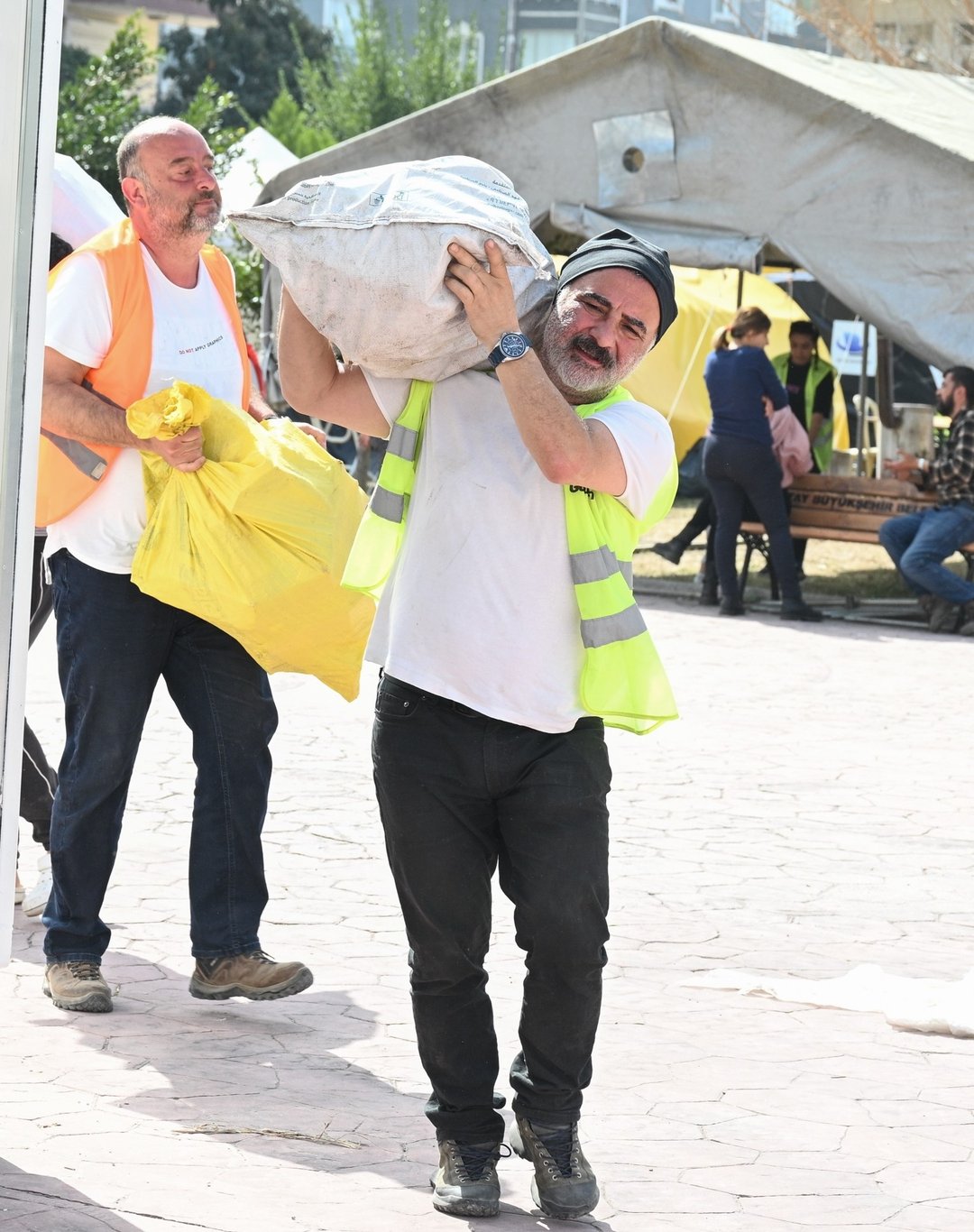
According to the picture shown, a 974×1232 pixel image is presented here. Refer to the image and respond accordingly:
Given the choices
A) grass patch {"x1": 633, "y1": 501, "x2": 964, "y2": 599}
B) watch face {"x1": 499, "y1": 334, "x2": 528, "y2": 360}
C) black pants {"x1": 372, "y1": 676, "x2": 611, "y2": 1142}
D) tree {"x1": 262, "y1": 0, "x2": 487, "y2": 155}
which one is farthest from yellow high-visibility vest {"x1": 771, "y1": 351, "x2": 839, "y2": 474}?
tree {"x1": 262, "y1": 0, "x2": 487, "y2": 155}

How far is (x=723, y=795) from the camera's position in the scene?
741 cm

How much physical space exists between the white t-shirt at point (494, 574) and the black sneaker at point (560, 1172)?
2.53 feet

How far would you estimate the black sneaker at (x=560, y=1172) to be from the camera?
11.3 feet

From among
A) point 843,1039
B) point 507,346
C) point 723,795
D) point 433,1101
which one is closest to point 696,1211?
point 433,1101

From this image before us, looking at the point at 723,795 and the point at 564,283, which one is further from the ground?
the point at 564,283

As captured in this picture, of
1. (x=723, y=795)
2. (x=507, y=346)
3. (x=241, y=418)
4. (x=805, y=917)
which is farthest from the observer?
(x=723, y=795)

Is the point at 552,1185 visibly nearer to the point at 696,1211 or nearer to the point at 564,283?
the point at 696,1211

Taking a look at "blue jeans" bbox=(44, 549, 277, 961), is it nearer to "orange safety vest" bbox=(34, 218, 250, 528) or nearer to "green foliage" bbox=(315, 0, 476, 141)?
"orange safety vest" bbox=(34, 218, 250, 528)

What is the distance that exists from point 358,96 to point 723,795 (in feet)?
132

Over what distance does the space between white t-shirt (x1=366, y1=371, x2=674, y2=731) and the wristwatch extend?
0.81 feet

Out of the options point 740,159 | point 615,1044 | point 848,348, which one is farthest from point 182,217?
point 848,348

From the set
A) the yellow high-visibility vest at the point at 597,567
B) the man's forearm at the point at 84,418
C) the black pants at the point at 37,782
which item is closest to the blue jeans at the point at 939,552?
the black pants at the point at 37,782

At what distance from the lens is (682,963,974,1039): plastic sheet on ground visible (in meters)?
4.68

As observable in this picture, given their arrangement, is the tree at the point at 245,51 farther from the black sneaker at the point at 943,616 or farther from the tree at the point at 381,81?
the black sneaker at the point at 943,616
